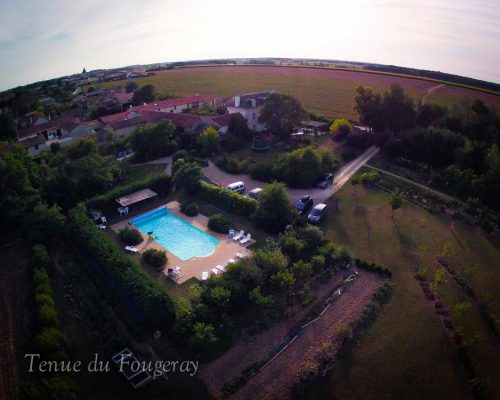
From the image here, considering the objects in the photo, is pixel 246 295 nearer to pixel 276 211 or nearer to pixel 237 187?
pixel 276 211

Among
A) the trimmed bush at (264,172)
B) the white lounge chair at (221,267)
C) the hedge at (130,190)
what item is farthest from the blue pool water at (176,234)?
the trimmed bush at (264,172)

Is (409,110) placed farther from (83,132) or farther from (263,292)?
(83,132)

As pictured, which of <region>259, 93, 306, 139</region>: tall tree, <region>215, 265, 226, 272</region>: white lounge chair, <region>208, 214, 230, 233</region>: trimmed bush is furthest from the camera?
<region>259, 93, 306, 139</region>: tall tree

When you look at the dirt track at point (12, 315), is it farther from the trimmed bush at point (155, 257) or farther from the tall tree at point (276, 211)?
the tall tree at point (276, 211)

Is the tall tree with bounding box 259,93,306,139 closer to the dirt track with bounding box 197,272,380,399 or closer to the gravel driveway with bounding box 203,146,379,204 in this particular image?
the gravel driveway with bounding box 203,146,379,204

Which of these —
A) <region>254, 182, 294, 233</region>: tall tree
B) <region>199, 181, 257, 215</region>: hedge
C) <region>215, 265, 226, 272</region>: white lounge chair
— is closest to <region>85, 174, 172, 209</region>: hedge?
<region>199, 181, 257, 215</region>: hedge

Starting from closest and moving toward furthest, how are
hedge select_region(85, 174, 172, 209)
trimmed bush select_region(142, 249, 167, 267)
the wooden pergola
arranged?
trimmed bush select_region(142, 249, 167, 267) < hedge select_region(85, 174, 172, 209) < the wooden pergola

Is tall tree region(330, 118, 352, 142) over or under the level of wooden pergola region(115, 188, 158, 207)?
over

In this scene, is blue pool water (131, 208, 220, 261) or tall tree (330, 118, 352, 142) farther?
tall tree (330, 118, 352, 142)
